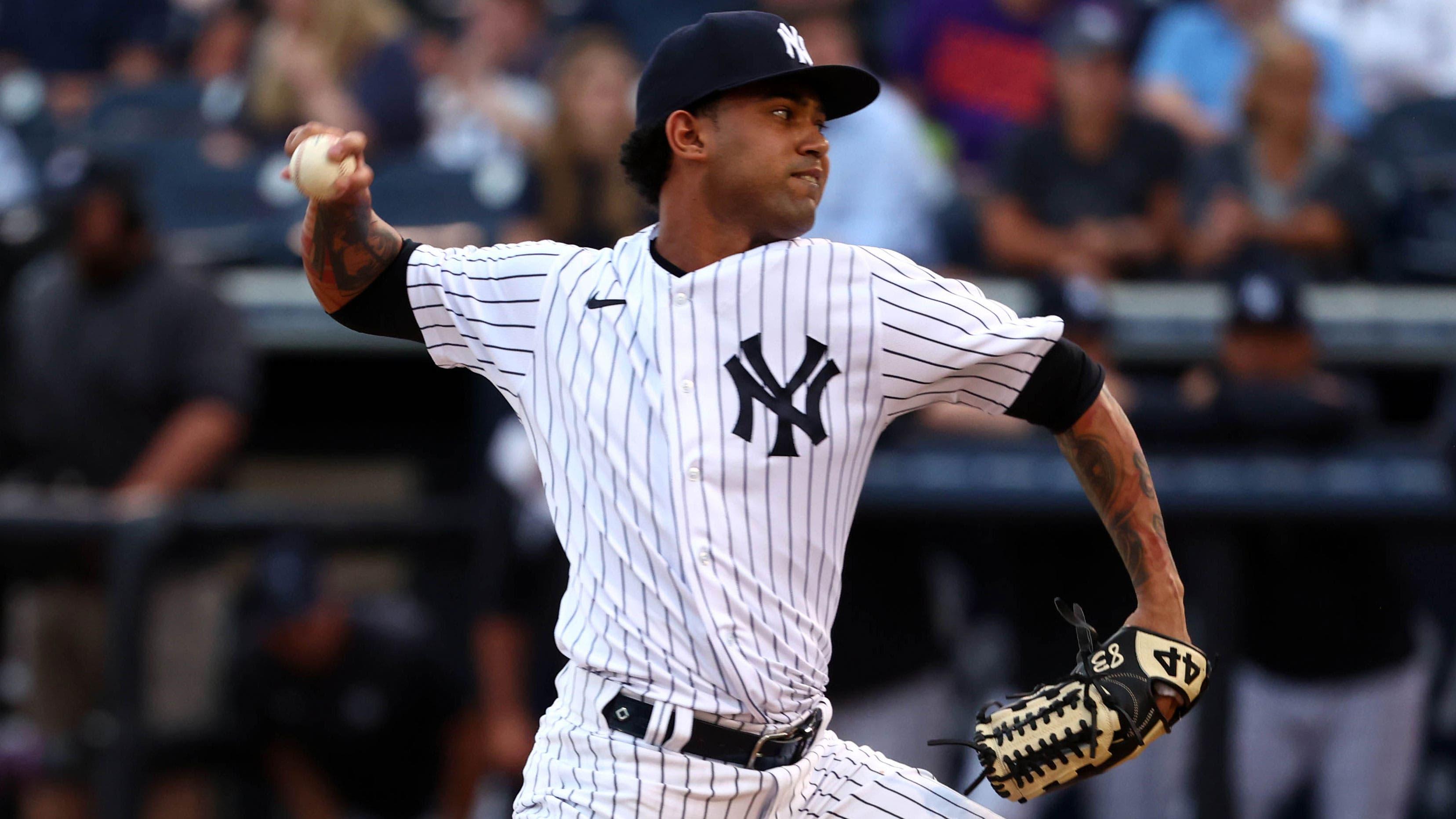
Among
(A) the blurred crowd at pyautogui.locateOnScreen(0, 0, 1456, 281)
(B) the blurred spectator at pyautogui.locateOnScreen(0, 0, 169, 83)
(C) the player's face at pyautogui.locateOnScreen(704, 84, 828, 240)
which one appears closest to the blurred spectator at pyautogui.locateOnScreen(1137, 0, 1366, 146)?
(A) the blurred crowd at pyautogui.locateOnScreen(0, 0, 1456, 281)

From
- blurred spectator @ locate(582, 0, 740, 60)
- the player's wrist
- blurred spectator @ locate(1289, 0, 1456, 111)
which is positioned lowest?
the player's wrist

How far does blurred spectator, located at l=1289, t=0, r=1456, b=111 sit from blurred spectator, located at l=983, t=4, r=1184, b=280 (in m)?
Answer: 0.88

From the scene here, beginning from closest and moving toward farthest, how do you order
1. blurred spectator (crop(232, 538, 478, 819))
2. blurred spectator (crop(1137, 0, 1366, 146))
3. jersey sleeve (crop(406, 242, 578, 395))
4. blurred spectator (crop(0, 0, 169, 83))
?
jersey sleeve (crop(406, 242, 578, 395)), blurred spectator (crop(232, 538, 478, 819)), blurred spectator (crop(1137, 0, 1366, 146)), blurred spectator (crop(0, 0, 169, 83))

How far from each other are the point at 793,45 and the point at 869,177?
3296 mm

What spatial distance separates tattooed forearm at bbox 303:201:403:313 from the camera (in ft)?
8.98

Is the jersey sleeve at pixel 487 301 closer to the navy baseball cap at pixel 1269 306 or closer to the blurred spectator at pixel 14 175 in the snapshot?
the navy baseball cap at pixel 1269 306

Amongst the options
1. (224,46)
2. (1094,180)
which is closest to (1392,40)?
(1094,180)

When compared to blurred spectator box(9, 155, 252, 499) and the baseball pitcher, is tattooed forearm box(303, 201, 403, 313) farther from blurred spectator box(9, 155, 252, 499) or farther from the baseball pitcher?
blurred spectator box(9, 155, 252, 499)

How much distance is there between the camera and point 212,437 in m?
5.96

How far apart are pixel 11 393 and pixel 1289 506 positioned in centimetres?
473

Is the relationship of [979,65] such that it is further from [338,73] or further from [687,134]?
[687,134]

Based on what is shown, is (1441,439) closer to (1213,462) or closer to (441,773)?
(1213,462)

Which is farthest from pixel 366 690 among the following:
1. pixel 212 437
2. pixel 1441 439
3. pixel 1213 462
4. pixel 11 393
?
pixel 1441 439

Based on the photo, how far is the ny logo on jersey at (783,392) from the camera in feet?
8.63
